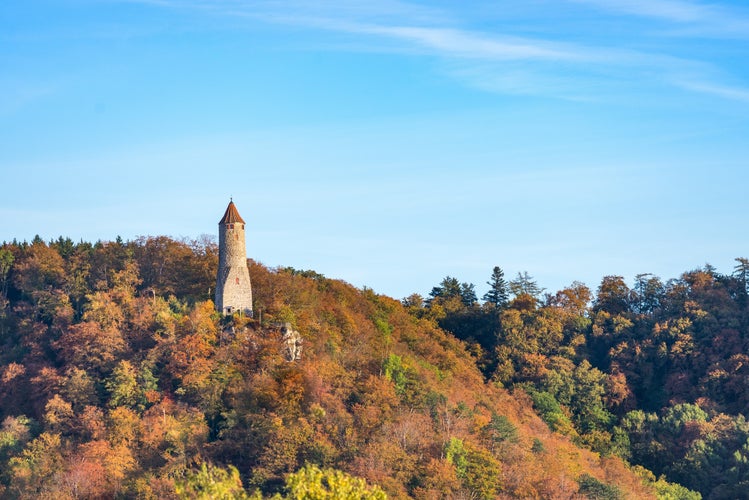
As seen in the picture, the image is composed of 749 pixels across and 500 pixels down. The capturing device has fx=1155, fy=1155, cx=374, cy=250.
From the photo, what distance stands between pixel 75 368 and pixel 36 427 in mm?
3634

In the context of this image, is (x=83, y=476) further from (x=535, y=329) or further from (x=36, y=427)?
(x=535, y=329)

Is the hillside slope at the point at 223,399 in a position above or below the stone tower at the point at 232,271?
below

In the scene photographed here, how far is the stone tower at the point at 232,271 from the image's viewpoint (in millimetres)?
64625

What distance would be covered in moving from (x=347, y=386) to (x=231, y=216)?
12.0m

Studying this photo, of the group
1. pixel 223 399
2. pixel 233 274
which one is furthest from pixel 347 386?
pixel 233 274

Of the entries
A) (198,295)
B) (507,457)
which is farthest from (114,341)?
(507,457)

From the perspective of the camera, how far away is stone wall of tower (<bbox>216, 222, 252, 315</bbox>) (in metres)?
64.6

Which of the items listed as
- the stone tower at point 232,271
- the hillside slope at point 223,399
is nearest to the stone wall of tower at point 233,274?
the stone tower at point 232,271

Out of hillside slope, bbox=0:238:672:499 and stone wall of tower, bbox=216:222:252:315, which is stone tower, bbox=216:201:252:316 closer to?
stone wall of tower, bbox=216:222:252:315

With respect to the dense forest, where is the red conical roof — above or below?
above

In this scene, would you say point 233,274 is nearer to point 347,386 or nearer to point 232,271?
point 232,271

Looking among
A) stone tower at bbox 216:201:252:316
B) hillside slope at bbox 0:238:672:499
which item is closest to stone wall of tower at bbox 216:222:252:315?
stone tower at bbox 216:201:252:316

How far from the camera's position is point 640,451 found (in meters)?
73.3

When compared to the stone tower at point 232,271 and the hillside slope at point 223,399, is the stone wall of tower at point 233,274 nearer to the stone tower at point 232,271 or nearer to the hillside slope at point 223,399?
the stone tower at point 232,271
